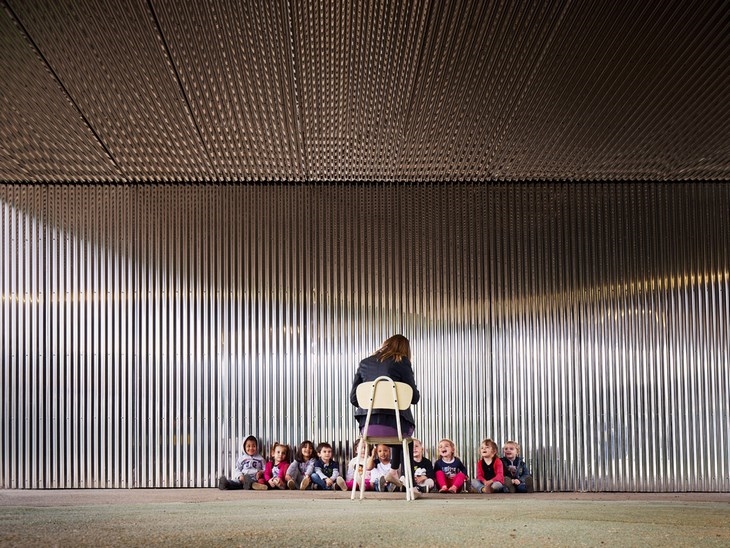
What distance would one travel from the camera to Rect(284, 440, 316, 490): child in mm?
11055

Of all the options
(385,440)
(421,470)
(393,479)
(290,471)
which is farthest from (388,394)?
(290,471)

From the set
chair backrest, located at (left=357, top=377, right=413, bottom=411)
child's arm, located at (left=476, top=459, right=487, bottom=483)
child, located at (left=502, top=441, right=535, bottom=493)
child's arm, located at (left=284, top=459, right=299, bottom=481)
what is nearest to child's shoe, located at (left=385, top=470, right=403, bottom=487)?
child's arm, located at (left=476, top=459, right=487, bottom=483)

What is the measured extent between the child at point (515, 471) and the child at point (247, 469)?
9.89 ft

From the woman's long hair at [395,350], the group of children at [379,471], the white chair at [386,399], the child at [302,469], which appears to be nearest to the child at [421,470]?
the group of children at [379,471]

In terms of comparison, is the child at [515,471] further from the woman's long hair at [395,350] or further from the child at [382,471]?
the woman's long hair at [395,350]

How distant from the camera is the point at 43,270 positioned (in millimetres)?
11828

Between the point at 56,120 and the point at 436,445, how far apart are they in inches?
238

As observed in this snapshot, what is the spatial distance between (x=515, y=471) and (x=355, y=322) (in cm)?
277

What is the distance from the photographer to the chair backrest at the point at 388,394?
829 centimetres

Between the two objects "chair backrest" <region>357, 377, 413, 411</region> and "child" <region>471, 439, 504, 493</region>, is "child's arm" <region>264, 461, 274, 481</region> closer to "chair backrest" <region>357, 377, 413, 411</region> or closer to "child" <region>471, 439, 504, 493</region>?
"child" <region>471, 439, 504, 493</region>

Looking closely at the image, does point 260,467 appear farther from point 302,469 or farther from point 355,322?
point 355,322

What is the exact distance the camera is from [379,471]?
11.1 metres

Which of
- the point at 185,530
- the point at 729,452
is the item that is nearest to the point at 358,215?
the point at 729,452

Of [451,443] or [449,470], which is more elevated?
[451,443]
